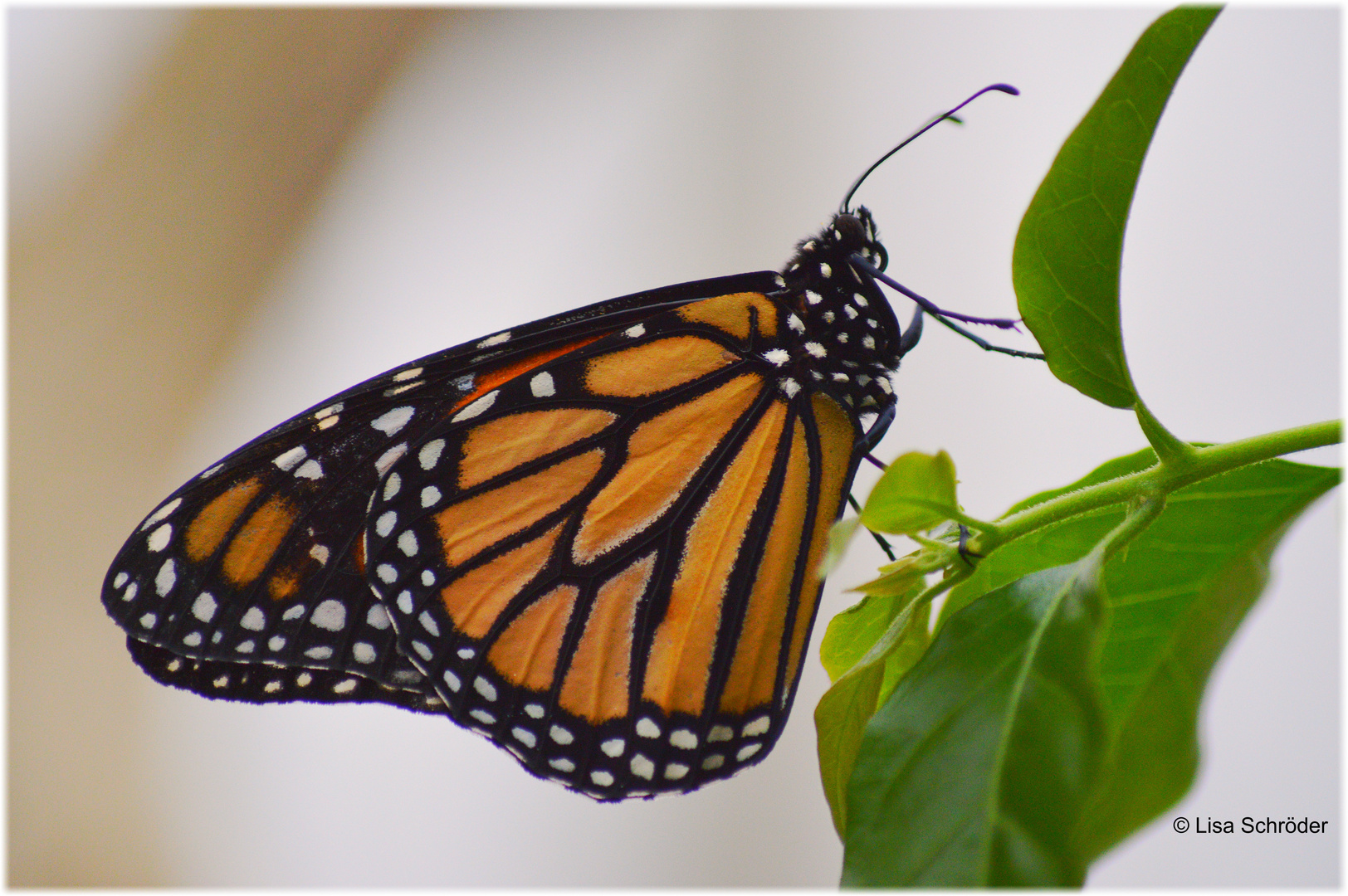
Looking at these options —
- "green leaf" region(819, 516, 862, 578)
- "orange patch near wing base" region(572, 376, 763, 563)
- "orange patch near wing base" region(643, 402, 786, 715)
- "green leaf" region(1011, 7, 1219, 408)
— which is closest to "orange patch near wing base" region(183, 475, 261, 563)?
"orange patch near wing base" region(572, 376, 763, 563)

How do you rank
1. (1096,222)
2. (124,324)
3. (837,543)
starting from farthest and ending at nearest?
(124,324) < (1096,222) < (837,543)

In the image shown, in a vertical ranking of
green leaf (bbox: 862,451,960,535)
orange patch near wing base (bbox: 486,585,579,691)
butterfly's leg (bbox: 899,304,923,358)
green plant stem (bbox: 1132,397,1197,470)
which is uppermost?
butterfly's leg (bbox: 899,304,923,358)

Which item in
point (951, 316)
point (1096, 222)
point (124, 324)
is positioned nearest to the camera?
point (1096, 222)

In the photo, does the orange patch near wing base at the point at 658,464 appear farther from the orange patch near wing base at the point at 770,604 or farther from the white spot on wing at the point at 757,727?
the white spot on wing at the point at 757,727

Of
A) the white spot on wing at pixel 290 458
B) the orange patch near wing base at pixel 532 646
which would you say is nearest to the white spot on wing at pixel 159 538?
the white spot on wing at pixel 290 458

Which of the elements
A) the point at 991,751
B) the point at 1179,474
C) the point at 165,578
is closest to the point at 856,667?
the point at 991,751

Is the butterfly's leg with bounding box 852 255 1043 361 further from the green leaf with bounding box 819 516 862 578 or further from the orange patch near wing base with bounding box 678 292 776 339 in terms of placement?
the green leaf with bounding box 819 516 862 578

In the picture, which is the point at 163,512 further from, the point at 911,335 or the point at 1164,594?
the point at 1164,594
